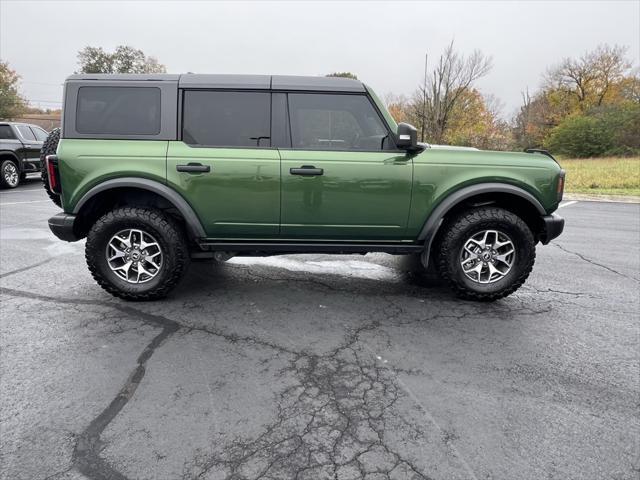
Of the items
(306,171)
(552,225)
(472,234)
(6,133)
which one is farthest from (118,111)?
(6,133)

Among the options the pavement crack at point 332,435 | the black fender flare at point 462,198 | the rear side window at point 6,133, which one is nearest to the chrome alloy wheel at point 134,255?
the pavement crack at point 332,435

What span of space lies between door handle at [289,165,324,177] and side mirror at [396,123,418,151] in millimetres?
734

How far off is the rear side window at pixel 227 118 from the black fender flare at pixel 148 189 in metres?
0.49

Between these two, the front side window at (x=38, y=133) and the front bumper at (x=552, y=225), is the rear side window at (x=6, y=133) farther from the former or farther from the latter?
the front bumper at (x=552, y=225)

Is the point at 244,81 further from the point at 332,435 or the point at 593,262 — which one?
the point at 593,262

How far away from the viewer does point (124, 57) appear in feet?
155

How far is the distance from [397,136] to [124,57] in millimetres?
52528

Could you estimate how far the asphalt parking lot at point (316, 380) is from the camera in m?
1.99

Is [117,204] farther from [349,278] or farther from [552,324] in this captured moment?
[552,324]

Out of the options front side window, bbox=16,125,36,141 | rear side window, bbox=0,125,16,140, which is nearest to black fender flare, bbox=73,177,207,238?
rear side window, bbox=0,125,16,140

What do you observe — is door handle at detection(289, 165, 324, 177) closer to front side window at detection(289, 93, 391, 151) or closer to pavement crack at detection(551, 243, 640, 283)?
front side window at detection(289, 93, 391, 151)

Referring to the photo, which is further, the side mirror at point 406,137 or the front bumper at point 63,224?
the front bumper at point 63,224

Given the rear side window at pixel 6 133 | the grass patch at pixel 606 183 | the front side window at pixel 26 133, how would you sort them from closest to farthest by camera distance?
the rear side window at pixel 6 133 → the front side window at pixel 26 133 → the grass patch at pixel 606 183

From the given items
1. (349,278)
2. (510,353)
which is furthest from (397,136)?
(510,353)
